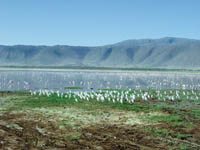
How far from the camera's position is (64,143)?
39.2 feet

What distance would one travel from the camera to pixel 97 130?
14633 millimetres

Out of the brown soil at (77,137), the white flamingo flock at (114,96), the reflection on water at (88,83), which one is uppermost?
the reflection on water at (88,83)

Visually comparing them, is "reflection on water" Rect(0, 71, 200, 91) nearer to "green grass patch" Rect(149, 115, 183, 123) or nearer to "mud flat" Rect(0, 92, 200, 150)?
"mud flat" Rect(0, 92, 200, 150)

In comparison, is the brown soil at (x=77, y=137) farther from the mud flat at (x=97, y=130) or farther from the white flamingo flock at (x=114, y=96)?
the white flamingo flock at (x=114, y=96)

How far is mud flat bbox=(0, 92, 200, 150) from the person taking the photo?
11812 millimetres

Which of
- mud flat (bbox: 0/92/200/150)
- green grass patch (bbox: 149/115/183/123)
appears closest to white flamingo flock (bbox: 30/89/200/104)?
mud flat (bbox: 0/92/200/150)

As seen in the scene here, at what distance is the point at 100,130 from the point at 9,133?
4178 millimetres

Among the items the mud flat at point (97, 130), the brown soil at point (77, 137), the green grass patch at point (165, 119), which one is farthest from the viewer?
the green grass patch at point (165, 119)

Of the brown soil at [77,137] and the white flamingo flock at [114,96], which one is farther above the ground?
the white flamingo flock at [114,96]

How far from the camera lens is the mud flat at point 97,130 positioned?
1181 centimetres

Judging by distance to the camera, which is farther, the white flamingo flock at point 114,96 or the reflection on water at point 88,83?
the reflection on water at point 88,83

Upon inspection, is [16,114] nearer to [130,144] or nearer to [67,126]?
[67,126]

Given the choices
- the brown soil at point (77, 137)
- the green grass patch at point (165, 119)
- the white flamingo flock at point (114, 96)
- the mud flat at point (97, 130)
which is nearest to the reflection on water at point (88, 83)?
the white flamingo flock at point (114, 96)

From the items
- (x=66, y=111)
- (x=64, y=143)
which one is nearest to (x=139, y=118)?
(x=66, y=111)
